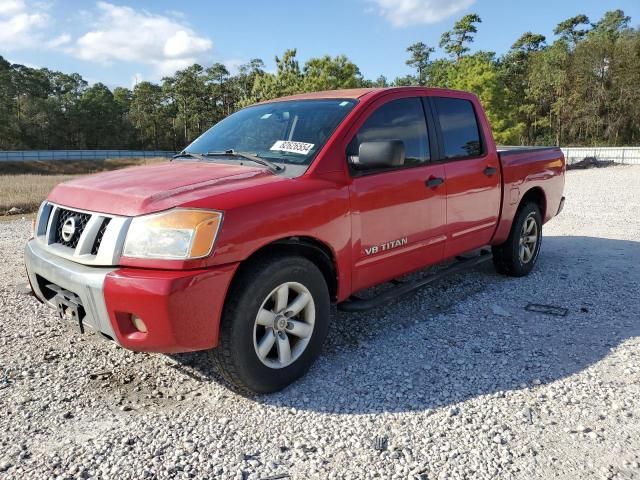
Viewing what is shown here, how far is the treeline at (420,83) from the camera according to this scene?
125 ft

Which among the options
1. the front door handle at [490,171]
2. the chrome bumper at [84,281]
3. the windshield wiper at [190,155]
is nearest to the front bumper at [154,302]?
the chrome bumper at [84,281]

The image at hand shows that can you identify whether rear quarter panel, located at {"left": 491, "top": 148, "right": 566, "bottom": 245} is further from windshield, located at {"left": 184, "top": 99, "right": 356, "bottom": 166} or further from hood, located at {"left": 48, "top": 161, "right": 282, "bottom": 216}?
hood, located at {"left": 48, "top": 161, "right": 282, "bottom": 216}

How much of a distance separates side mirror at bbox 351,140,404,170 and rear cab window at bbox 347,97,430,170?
19 cm

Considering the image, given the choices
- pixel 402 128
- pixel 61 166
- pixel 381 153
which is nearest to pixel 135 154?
pixel 61 166

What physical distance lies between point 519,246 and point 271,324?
3475 mm

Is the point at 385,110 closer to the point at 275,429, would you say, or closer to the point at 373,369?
the point at 373,369

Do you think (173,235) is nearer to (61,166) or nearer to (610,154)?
(610,154)

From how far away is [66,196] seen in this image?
307 centimetres

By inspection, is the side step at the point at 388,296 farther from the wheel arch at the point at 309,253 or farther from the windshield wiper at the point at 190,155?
the windshield wiper at the point at 190,155

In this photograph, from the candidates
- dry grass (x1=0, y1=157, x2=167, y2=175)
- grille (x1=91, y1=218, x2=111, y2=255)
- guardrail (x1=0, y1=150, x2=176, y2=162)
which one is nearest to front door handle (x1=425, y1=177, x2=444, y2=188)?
grille (x1=91, y1=218, x2=111, y2=255)

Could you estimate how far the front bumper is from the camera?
246cm

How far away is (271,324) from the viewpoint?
2.91m

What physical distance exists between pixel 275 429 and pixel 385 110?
239cm

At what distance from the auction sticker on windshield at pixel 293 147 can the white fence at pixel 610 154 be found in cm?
3054
